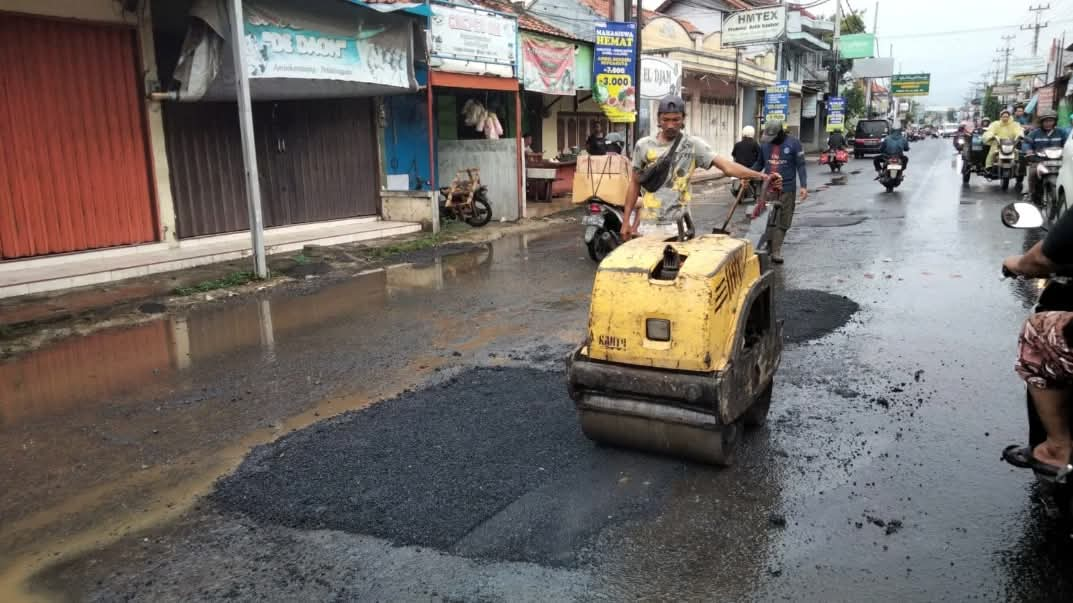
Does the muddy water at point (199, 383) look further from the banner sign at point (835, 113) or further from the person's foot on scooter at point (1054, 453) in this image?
the banner sign at point (835, 113)

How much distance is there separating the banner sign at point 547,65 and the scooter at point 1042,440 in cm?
1353

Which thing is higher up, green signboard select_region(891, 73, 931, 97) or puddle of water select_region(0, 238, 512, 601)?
green signboard select_region(891, 73, 931, 97)

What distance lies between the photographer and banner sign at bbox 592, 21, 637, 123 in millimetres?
18125

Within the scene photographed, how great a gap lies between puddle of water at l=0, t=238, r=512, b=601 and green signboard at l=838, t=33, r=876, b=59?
51.5 meters

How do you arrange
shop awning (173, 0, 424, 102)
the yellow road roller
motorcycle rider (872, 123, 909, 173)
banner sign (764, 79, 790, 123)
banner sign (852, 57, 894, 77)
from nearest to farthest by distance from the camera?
the yellow road roller → shop awning (173, 0, 424, 102) → motorcycle rider (872, 123, 909, 173) → banner sign (764, 79, 790, 123) → banner sign (852, 57, 894, 77)

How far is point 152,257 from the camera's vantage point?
34.0ft

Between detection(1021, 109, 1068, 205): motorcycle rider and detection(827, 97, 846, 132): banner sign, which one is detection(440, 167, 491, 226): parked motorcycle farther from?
detection(827, 97, 846, 132): banner sign

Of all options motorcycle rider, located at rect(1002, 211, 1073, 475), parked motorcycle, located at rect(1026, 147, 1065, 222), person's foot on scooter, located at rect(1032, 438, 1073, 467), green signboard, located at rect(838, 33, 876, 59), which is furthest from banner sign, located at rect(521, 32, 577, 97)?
green signboard, located at rect(838, 33, 876, 59)

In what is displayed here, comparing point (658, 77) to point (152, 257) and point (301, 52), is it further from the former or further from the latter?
point (152, 257)

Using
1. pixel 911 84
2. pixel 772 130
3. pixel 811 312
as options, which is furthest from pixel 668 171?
pixel 911 84

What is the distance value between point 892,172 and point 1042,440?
17080 millimetres

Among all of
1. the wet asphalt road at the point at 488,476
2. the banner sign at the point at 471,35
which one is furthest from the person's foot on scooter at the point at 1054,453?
the banner sign at the point at 471,35

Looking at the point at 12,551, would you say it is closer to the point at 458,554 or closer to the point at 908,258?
the point at 458,554

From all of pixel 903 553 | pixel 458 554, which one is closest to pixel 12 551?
pixel 458 554
